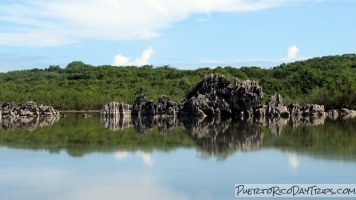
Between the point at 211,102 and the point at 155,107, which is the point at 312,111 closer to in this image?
the point at 211,102

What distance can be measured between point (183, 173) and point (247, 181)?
2251mm

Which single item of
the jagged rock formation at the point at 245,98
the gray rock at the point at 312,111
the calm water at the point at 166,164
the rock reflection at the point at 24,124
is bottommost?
the calm water at the point at 166,164

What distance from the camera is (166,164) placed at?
17.8 meters

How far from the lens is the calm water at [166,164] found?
44.4ft

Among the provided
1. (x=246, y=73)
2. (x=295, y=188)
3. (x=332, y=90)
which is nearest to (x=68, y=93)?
(x=246, y=73)

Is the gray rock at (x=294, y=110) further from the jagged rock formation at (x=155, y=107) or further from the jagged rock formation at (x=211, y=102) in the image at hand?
the jagged rock formation at (x=155, y=107)

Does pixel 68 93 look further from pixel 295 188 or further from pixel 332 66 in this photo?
pixel 295 188

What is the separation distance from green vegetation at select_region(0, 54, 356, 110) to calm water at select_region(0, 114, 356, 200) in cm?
3047

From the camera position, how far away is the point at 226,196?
12.5m

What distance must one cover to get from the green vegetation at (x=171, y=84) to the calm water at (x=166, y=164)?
3047 centimetres

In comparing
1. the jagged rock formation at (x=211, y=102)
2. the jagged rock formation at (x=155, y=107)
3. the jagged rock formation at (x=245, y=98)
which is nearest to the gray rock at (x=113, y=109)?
the jagged rock formation at (x=155, y=107)

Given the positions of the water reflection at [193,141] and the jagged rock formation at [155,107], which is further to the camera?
the jagged rock formation at [155,107]

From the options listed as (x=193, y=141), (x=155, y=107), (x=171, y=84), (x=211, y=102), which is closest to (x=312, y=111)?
(x=211, y=102)

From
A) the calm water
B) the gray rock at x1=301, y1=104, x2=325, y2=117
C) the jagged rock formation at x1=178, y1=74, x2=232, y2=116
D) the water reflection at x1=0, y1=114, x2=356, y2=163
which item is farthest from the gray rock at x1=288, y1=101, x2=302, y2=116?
the calm water
